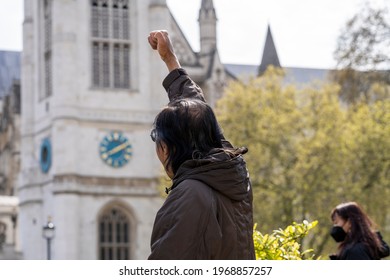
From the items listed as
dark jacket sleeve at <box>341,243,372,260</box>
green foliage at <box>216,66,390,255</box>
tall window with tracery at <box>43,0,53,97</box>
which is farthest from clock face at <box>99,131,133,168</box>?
dark jacket sleeve at <box>341,243,372,260</box>

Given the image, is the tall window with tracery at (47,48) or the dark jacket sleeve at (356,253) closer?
the dark jacket sleeve at (356,253)

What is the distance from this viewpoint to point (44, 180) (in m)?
45.0

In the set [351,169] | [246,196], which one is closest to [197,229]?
[246,196]

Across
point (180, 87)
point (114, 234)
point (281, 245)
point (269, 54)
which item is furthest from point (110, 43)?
point (180, 87)

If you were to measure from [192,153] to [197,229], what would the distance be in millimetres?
271

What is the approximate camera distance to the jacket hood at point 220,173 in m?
3.18

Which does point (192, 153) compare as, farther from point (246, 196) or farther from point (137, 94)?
point (137, 94)

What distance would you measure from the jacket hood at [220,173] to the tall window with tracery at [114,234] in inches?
1598

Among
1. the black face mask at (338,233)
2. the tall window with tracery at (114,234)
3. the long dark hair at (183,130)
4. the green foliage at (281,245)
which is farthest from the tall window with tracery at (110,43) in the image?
the long dark hair at (183,130)

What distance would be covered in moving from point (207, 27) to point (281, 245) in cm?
4432

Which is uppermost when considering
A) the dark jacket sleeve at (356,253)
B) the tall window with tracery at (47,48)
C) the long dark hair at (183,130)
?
the tall window with tracery at (47,48)

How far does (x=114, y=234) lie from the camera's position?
44.1 metres

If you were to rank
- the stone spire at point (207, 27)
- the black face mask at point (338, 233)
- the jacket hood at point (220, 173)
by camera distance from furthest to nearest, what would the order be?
the stone spire at point (207, 27) < the black face mask at point (338, 233) < the jacket hood at point (220, 173)

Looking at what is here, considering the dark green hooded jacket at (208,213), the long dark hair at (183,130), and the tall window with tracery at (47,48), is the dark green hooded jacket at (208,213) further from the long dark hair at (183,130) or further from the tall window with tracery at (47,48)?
the tall window with tracery at (47,48)
